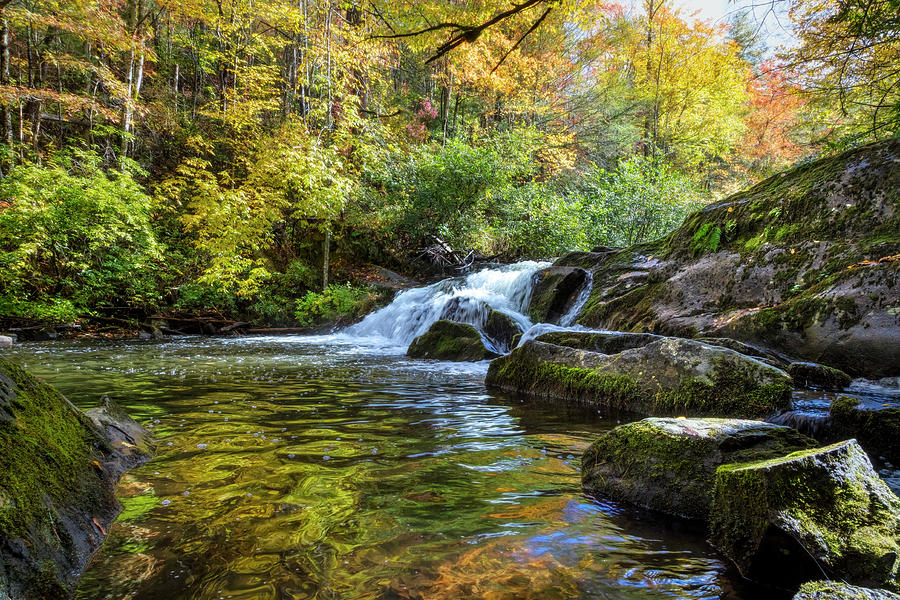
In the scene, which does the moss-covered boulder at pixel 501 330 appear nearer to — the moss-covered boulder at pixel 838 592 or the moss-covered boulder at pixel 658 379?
the moss-covered boulder at pixel 658 379

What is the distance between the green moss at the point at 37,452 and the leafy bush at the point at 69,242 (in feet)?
31.7

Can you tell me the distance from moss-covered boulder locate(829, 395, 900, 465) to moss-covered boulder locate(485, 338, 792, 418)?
0.43 metres

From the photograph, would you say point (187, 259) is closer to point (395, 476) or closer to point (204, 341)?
point (204, 341)

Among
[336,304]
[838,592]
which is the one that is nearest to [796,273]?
[838,592]

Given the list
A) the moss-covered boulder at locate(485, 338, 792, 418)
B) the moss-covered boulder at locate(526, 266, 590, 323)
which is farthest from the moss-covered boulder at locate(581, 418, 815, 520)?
the moss-covered boulder at locate(526, 266, 590, 323)

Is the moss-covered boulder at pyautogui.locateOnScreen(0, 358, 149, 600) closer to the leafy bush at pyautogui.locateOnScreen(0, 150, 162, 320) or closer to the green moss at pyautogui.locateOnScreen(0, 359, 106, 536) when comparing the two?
the green moss at pyautogui.locateOnScreen(0, 359, 106, 536)

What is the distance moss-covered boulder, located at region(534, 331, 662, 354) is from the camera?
5.53 metres

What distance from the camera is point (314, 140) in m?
14.0

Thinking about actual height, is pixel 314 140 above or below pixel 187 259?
above

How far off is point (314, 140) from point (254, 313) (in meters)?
6.11

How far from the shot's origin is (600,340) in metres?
5.80

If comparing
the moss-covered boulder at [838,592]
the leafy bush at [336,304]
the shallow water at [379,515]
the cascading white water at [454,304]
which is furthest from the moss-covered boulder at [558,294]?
the moss-covered boulder at [838,592]

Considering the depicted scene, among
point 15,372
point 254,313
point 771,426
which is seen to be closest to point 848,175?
point 771,426

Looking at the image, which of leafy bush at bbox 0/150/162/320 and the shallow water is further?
leafy bush at bbox 0/150/162/320
